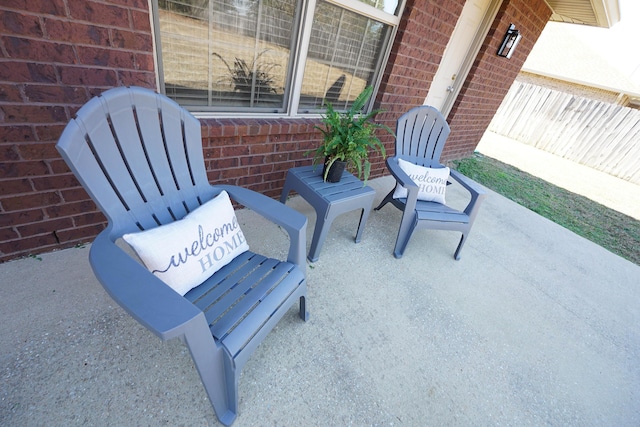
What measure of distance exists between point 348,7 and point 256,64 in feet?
2.66

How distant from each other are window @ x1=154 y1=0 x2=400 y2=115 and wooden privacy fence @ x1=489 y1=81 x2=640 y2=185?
7.07 m

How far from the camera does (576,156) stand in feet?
21.9

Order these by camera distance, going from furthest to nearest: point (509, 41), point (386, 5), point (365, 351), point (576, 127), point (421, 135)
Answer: point (576, 127) → point (509, 41) → point (421, 135) → point (386, 5) → point (365, 351)

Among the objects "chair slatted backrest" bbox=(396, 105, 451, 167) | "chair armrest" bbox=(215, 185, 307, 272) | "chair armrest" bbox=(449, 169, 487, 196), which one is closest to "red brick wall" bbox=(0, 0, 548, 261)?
"chair armrest" bbox=(215, 185, 307, 272)

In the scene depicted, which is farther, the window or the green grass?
the green grass

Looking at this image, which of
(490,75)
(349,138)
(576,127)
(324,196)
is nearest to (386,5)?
(349,138)

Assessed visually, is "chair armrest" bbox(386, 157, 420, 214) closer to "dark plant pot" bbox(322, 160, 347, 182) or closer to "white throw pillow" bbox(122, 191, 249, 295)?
"dark plant pot" bbox(322, 160, 347, 182)

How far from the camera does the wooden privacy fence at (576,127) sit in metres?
5.96

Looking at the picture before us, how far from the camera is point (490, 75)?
385 cm

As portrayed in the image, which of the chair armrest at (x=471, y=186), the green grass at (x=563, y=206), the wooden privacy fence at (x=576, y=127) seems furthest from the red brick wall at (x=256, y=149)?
the wooden privacy fence at (x=576, y=127)

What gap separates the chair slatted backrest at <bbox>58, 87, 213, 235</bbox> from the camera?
3.08ft

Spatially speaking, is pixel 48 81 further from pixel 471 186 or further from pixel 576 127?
pixel 576 127

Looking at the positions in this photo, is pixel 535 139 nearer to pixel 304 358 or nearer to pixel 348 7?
pixel 348 7

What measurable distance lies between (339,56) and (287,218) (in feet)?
5.35
